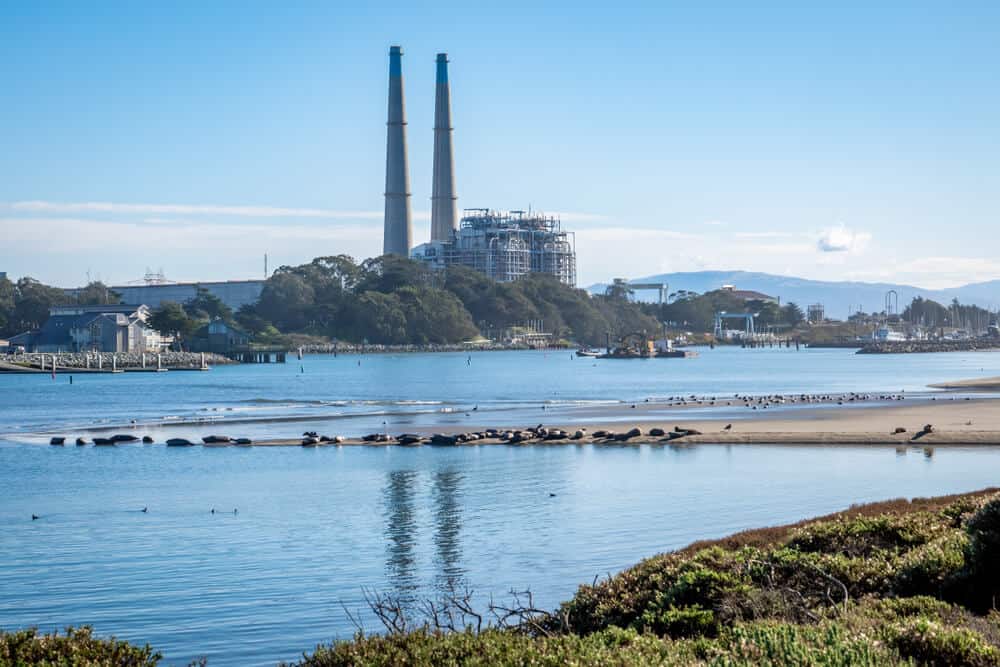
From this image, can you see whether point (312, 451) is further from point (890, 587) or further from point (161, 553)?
point (890, 587)

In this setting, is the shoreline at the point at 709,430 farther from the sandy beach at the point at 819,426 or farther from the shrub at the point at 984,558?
the shrub at the point at 984,558

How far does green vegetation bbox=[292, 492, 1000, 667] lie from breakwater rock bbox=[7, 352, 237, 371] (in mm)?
147378

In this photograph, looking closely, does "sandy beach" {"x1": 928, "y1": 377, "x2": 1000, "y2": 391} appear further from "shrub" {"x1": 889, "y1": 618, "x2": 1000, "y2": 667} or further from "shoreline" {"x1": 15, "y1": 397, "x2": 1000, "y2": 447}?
"shrub" {"x1": 889, "y1": 618, "x2": 1000, "y2": 667}

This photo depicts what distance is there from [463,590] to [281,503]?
1379 centimetres

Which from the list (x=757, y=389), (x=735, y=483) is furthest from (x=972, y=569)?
(x=757, y=389)

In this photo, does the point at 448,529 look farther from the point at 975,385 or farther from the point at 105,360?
the point at 105,360

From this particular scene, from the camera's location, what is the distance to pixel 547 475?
40188mm

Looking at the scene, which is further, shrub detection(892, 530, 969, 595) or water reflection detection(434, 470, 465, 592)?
water reflection detection(434, 470, 465, 592)

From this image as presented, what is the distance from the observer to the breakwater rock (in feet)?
509

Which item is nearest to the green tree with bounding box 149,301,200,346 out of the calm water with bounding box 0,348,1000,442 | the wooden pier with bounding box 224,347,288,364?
the wooden pier with bounding box 224,347,288,364

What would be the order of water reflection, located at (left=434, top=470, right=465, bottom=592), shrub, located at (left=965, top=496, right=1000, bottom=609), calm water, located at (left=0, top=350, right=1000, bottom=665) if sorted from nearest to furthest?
shrub, located at (left=965, top=496, right=1000, bottom=609) → calm water, located at (left=0, top=350, right=1000, bottom=665) → water reflection, located at (left=434, top=470, right=465, bottom=592)

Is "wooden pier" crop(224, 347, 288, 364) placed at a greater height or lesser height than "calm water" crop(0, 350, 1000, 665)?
greater

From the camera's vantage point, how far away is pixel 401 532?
28828 mm

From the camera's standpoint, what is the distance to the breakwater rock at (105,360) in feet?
509
